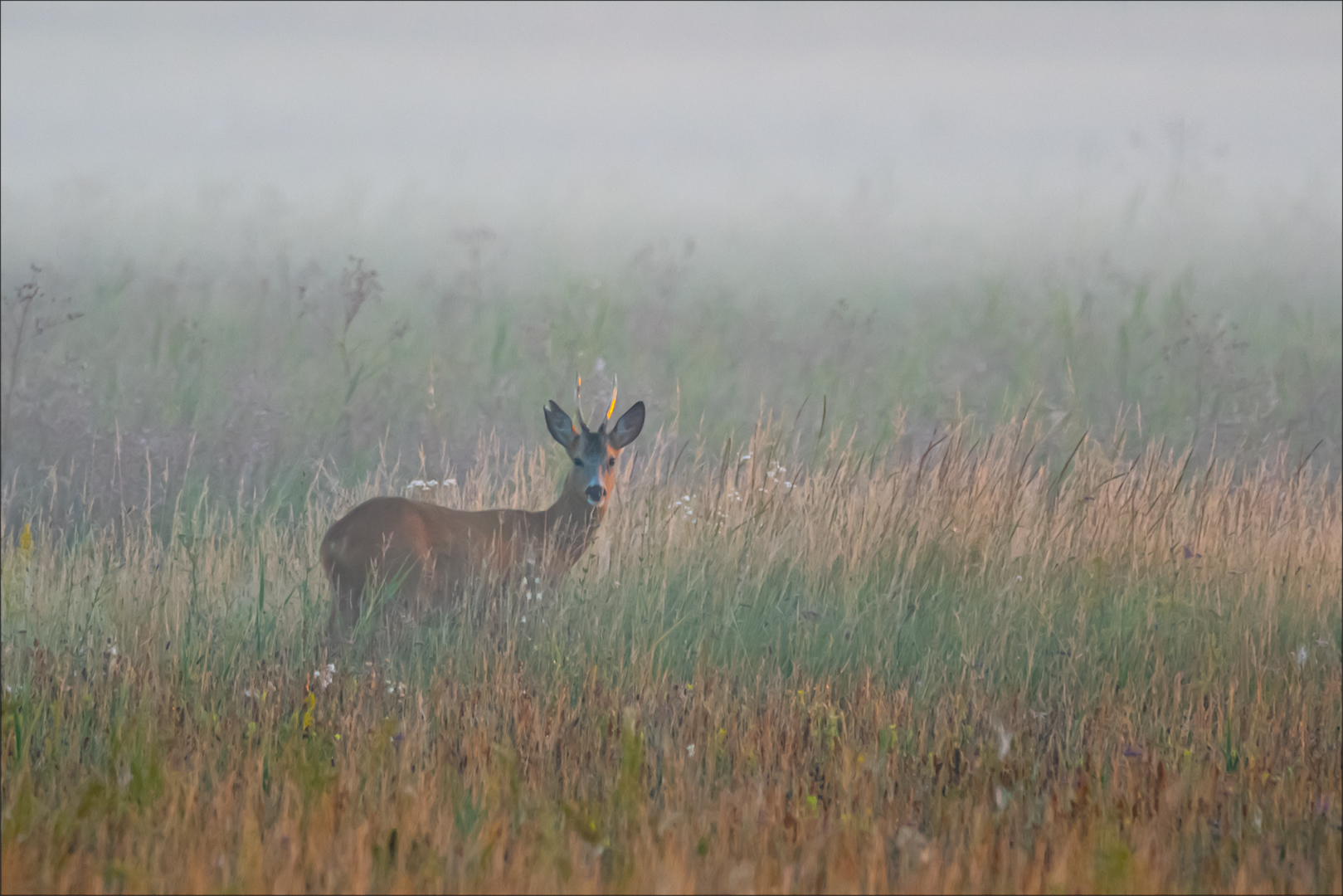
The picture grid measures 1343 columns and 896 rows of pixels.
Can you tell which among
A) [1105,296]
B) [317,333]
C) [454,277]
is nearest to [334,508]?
[317,333]

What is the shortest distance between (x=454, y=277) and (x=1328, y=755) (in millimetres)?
15933

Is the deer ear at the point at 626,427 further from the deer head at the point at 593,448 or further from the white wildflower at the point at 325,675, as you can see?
the white wildflower at the point at 325,675

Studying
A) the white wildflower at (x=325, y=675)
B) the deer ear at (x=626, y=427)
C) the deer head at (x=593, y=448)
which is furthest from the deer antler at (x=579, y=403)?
the white wildflower at (x=325, y=675)

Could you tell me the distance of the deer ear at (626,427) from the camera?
7953 mm

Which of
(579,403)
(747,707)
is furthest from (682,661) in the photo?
(579,403)

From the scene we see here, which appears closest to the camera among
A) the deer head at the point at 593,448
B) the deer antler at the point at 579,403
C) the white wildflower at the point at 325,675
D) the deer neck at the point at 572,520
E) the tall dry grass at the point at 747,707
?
the tall dry grass at the point at 747,707

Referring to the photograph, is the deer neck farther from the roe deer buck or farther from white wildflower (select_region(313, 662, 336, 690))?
white wildflower (select_region(313, 662, 336, 690))

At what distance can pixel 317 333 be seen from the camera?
17.0 meters

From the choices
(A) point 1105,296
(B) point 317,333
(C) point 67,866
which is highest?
(A) point 1105,296

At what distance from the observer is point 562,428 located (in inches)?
311

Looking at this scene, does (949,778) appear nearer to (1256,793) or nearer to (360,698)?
(1256,793)

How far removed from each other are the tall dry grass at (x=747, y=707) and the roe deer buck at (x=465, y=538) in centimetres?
27

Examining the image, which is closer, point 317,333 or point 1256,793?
point 1256,793

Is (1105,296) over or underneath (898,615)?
over
